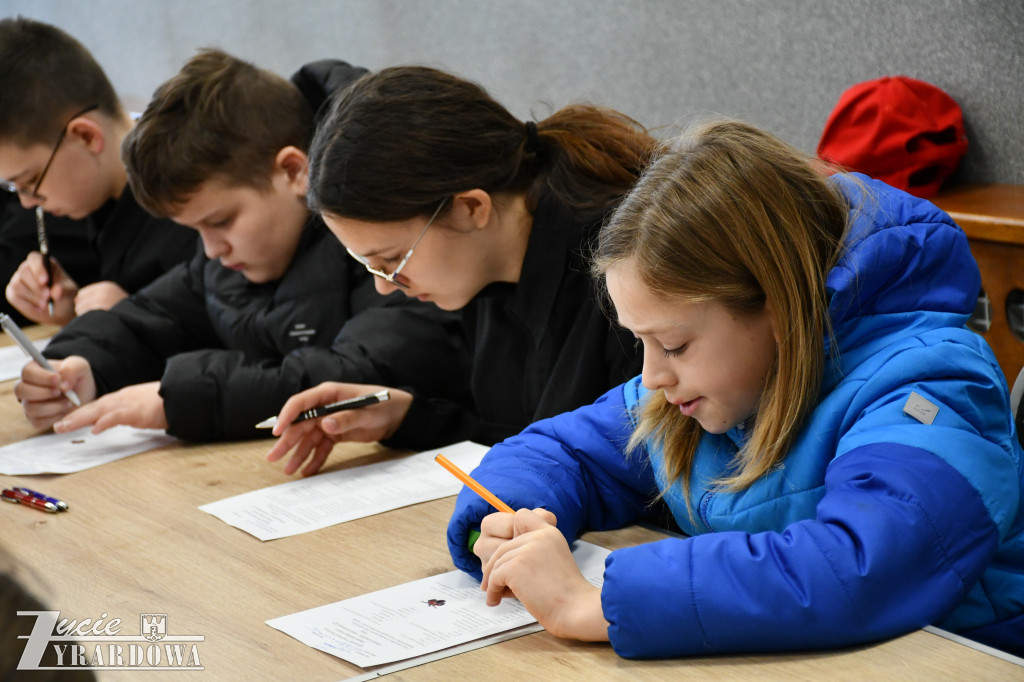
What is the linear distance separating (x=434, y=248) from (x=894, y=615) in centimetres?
88

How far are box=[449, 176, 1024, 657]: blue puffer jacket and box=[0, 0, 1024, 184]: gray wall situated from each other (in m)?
0.98

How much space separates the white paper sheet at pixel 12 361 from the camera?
226 cm

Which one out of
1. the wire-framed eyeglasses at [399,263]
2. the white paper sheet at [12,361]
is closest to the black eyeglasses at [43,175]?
the white paper sheet at [12,361]

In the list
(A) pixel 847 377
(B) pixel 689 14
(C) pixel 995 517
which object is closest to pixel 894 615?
(C) pixel 995 517

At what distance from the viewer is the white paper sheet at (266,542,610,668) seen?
99cm

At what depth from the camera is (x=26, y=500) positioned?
150 cm

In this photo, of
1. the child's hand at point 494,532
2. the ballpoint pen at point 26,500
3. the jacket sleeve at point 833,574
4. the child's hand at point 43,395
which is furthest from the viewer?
the child's hand at point 43,395

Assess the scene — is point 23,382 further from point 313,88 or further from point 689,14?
point 689,14

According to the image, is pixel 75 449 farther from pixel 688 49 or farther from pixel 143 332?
pixel 688 49

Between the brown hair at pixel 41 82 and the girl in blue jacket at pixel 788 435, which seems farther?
the brown hair at pixel 41 82

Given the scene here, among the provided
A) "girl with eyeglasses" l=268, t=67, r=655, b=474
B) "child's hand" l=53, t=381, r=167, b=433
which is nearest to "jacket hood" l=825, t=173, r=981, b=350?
"girl with eyeglasses" l=268, t=67, r=655, b=474

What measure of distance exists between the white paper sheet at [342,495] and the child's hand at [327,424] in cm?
4
